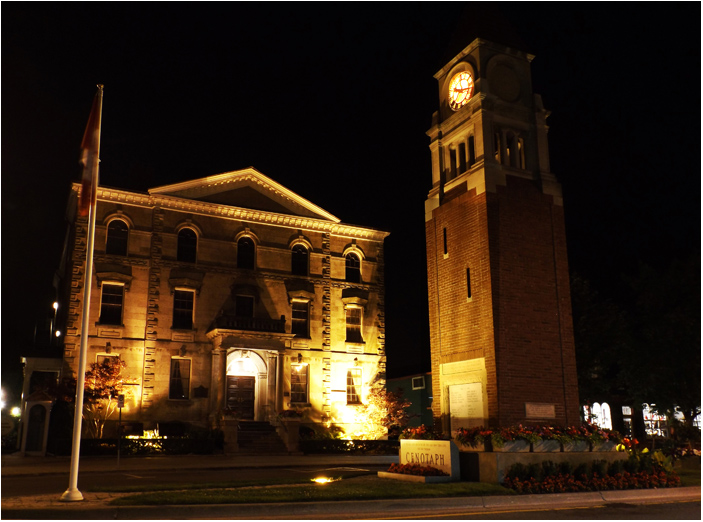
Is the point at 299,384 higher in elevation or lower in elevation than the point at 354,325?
lower

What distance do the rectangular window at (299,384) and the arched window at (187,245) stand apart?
29.2 feet

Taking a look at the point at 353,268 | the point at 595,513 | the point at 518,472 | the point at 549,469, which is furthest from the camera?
the point at 353,268

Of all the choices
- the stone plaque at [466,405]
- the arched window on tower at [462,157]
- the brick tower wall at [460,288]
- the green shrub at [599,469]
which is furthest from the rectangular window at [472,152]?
the green shrub at [599,469]

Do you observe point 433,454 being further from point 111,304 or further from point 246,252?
point 246,252

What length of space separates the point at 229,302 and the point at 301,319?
4.75 metres

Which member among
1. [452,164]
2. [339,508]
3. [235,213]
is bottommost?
[339,508]

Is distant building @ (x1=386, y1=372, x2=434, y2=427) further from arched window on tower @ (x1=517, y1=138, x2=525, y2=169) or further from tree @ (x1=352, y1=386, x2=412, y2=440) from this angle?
arched window on tower @ (x1=517, y1=138, x2=525, y2=169)

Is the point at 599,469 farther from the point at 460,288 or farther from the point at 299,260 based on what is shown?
the point at 299,260

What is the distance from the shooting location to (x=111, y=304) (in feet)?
121

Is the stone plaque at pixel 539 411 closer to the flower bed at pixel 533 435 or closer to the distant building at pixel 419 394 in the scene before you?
the flower bed at pixel 533 435

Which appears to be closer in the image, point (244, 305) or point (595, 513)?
point (595, 513)

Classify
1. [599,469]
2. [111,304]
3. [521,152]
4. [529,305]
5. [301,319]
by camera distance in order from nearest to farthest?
[599,469] < [529,305] < [521,152] < [111,304] < [301,319]

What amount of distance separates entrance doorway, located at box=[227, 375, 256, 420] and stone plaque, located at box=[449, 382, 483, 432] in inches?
788

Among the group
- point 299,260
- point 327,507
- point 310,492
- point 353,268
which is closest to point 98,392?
point 299,260
